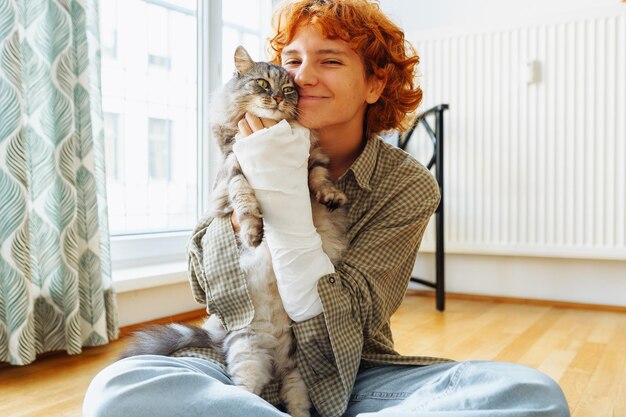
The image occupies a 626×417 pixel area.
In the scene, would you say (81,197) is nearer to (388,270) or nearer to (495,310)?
(388,270)

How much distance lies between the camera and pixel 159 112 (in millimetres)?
3021

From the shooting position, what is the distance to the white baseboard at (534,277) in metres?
3.14

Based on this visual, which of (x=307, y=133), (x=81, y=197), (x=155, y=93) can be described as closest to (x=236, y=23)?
(x=155, y=93)

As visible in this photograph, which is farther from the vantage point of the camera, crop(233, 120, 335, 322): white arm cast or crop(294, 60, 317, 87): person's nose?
crop(294, 60, 317, 87): person's nose

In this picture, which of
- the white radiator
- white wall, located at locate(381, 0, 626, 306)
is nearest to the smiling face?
the white radiator

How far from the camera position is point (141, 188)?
9.68 feet

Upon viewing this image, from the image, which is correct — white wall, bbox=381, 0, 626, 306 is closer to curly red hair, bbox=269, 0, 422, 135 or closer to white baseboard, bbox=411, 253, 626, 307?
white baseboard, bbox=411, 253, 626, 307

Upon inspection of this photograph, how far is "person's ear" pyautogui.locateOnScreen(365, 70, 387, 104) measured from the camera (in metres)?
1.59

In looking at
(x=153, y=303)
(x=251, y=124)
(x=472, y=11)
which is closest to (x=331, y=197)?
(x=251, y=124)

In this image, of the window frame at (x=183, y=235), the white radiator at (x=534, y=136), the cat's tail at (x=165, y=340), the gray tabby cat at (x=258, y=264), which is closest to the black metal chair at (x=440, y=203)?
the white radiator at (x=534, y=136)

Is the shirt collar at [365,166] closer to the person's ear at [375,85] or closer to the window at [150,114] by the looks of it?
the person's ear at [375,85]

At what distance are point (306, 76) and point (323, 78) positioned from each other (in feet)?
0.14

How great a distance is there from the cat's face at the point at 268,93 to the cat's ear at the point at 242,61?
0.04 m

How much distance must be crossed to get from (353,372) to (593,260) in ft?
7.87
